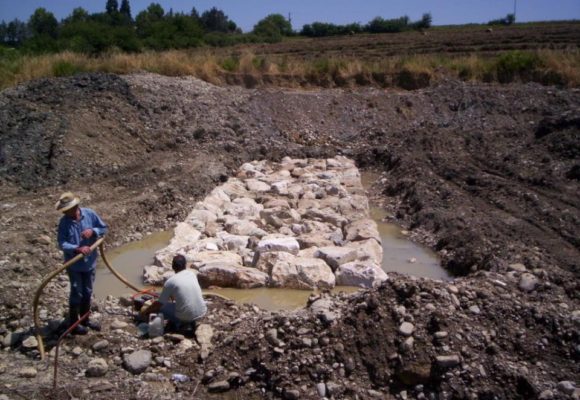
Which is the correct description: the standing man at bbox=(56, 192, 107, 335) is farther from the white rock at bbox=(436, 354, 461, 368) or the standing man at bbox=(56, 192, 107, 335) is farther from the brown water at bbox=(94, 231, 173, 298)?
the white rock at bbox=(436, 354, 461, 368)

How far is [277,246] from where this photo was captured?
8469mm

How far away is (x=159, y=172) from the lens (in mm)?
12312

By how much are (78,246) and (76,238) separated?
10cm

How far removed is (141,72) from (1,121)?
6412 mm

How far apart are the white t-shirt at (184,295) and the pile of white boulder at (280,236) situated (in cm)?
184

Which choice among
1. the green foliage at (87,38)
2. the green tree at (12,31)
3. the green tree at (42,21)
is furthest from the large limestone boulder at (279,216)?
the green tree at (12,31)

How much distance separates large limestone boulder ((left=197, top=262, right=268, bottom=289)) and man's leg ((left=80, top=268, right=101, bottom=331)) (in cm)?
203

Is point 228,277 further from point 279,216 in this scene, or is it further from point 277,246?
point 279,216

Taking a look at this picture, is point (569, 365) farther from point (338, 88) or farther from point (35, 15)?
point (35, 15)

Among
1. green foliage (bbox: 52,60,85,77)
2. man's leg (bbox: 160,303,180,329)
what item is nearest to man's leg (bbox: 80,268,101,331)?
man's leg (bbox: 160,303,180,329)

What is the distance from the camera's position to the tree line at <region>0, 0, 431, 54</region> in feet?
96.0

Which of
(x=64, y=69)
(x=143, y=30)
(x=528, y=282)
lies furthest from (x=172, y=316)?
(x=143, y=30)

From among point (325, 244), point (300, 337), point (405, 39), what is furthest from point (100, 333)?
point (405, 39)

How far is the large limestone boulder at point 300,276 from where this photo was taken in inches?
313
